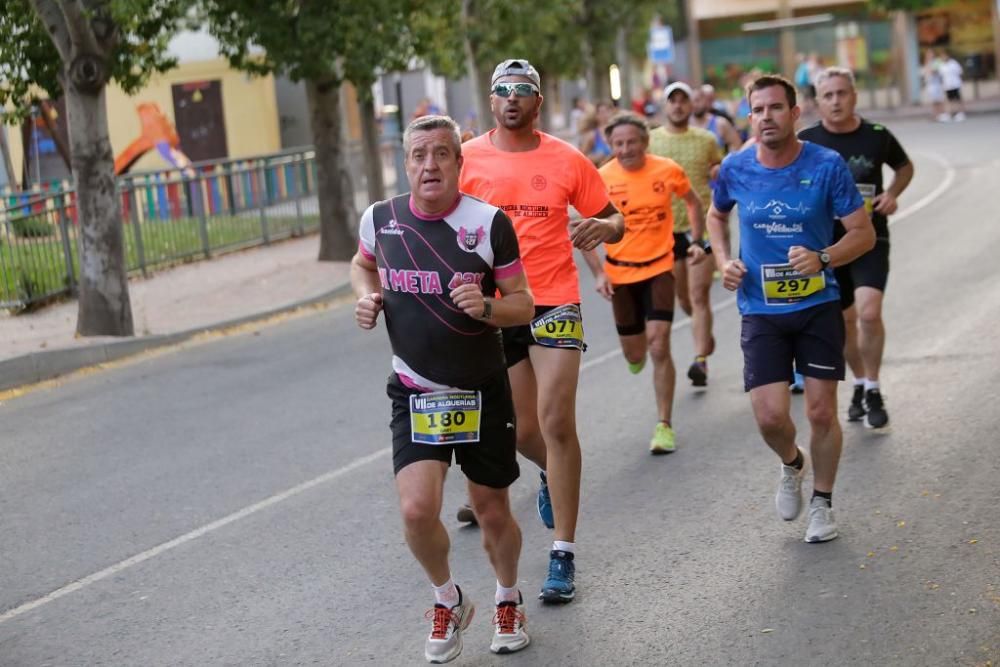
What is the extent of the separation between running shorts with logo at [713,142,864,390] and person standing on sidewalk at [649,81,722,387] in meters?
3.51

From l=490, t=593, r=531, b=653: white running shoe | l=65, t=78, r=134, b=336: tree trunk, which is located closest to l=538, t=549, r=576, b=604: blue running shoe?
l=490, t=593, r=531, b=653: white running shoe

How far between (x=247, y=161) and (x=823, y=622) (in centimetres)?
1935

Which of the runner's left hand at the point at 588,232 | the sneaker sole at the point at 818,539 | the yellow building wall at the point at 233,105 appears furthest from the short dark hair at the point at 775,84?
the yellow building wall at the point at 233,105

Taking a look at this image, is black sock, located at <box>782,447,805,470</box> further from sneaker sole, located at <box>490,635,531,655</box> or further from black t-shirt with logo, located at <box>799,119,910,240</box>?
black t-shirt with logo, located at <box>799,119,910,240</box>

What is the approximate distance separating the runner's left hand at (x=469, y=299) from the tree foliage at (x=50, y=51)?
1042 centimetres

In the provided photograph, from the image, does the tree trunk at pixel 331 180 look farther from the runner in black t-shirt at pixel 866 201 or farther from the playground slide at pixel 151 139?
the runner in black t-shirt at pixel 866 201

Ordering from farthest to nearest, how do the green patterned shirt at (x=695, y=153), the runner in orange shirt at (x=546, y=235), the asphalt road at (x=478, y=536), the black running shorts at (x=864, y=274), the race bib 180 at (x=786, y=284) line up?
the green patterned shirt at (x=695, y=153), the black running shorts at (x=864, y=274), the race bib 180 at (x=786, y=284), the runner in orange shirt at (x=546, y=235), the asphalt road at (x=478, y=536)

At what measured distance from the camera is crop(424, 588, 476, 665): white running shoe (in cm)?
564

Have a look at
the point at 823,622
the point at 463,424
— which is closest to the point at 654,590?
the point at 823,622

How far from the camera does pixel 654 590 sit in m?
6.50

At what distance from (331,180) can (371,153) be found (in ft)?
10.4

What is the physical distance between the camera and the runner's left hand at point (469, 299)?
17.6 feet

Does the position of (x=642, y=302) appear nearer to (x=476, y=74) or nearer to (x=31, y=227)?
(x=31, y=227)

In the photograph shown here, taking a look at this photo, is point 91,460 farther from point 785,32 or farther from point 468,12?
point 785,32
